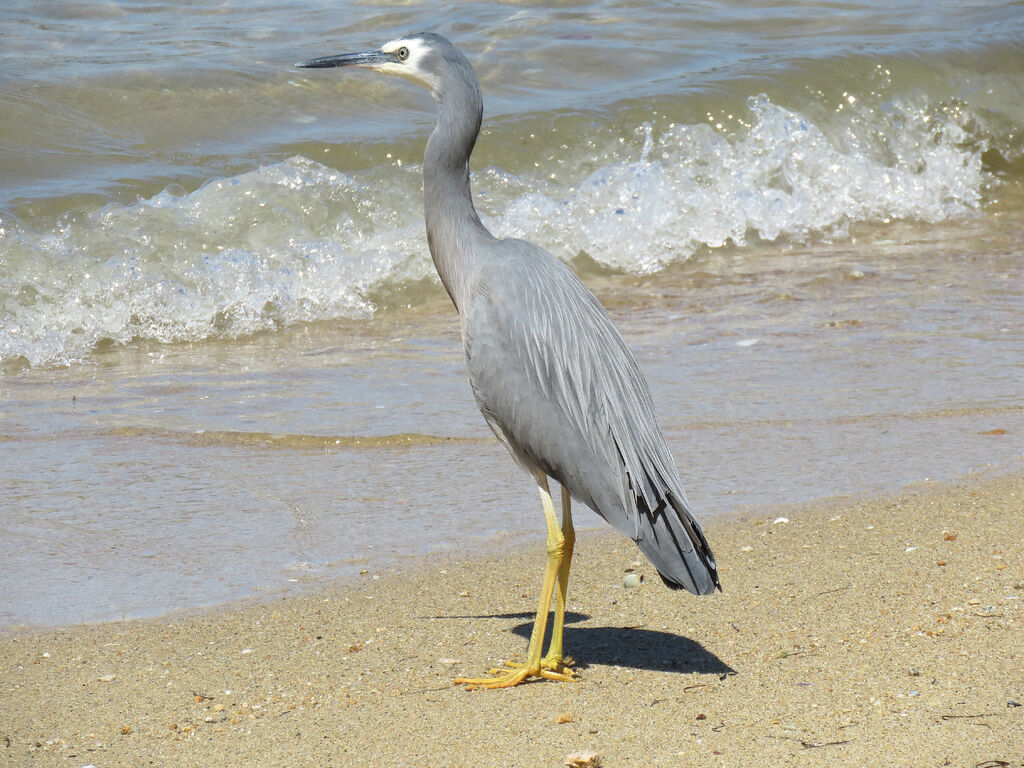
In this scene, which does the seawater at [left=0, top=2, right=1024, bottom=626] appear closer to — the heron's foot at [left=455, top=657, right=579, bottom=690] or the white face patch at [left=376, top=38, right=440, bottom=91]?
the heron's foot at [left=455, top=657, right=579, bottom=690]

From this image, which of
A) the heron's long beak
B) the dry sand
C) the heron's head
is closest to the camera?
the dry sand

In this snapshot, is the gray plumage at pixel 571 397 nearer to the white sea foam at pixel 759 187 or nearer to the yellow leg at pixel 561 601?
the yellow leg at pixel 561 601

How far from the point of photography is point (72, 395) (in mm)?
6473

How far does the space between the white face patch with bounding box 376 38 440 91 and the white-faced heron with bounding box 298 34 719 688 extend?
0.59 m

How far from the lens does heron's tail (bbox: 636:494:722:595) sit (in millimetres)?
3484

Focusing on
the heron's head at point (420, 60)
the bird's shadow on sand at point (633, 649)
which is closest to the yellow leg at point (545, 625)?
the bird's shadow on sand at point (633, 649)

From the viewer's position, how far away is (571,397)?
3.73m

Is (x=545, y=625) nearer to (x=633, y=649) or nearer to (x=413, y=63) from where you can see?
(x=633, y=649)

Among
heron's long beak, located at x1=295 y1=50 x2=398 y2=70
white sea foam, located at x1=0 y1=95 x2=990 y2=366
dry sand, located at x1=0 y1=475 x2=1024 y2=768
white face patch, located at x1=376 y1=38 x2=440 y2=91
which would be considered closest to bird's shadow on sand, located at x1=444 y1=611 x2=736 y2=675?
dry sand, located at x1=0 y1=475 x2=1024 y2=768

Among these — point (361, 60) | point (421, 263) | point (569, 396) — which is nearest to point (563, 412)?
point (569, 396)

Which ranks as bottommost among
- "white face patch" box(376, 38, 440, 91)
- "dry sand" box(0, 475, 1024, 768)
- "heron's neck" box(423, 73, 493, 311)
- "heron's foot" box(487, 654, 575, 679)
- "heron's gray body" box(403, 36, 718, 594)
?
"heron's foot" box(487, 654, 575, 679)

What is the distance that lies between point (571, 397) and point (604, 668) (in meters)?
0.78

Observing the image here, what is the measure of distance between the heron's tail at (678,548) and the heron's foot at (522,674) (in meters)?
0.40

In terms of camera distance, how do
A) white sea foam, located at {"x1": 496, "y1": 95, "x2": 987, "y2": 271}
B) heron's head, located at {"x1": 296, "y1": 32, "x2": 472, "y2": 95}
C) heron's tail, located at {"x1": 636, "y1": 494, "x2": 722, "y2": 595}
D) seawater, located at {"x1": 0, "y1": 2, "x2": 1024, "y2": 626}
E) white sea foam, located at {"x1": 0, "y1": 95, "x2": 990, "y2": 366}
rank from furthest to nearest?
white sea foam, located at {"x1": 496, "y1": 95, "x2": 987, "y2": 271}
white sea foam, located at {"x1": 0, "y1": 95, "x2": 990, "y2": 366}
seawater, located at {"x1": 0, "y1": 2, "x2": 1024, "y2": 626}
heron's head, located at {"x1": 296, "y1": 32, "x2": 472, "y2": 95}
heron's tail, located at {"x1": 636, "y1": 494, "x2": 722, "y2": 595}
